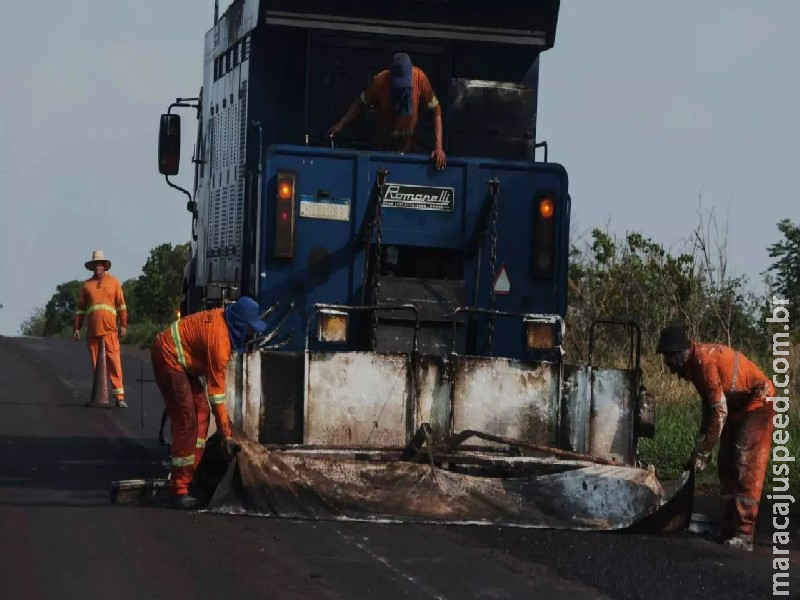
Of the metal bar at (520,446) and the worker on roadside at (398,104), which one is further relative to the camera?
the worker on roadside at (398,104)

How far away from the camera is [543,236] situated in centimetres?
1142

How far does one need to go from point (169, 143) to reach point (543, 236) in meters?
4.42

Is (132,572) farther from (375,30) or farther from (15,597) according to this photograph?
(375,30)

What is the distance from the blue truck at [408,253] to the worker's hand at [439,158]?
0.23 feet

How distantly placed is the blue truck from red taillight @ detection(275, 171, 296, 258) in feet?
0.04

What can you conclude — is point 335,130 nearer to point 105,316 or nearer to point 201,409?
point 201,409

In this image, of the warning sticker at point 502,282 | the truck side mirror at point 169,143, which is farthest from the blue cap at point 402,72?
the truck side mirror at point 169,143

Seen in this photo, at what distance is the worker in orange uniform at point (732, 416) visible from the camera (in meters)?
9.78

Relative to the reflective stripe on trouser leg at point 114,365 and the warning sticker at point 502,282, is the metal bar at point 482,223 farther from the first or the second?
the reflective stripe on trouser leg at point 114,365

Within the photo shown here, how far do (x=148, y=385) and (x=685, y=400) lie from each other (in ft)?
28.8

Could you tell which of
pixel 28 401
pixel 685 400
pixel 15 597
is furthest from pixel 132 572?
pixel 28 401

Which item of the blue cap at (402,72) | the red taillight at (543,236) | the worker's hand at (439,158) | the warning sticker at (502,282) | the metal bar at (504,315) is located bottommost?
the metal bar at (504,315)

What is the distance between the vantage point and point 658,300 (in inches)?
763

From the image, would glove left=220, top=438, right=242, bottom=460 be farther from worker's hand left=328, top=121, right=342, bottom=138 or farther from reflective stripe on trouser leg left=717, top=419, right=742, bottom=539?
reflective stripe on trouser leg left=717, top=419, right=742, bottom=539
